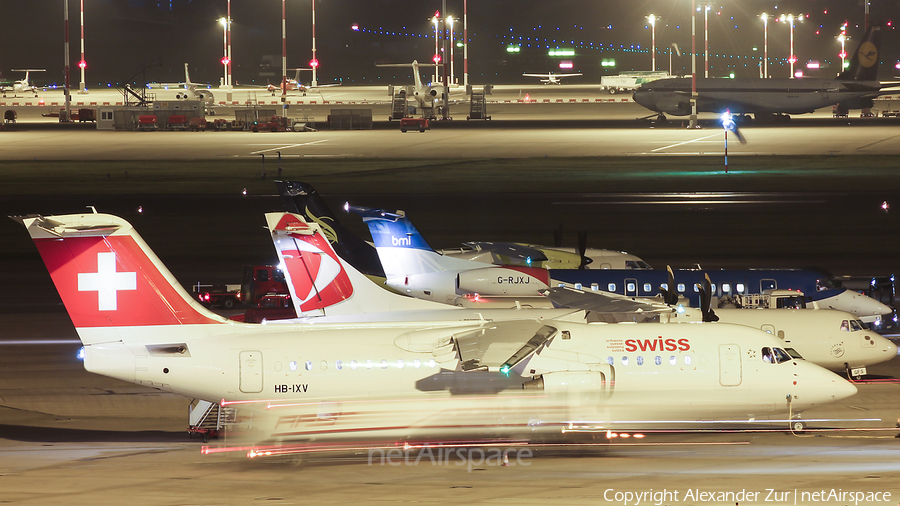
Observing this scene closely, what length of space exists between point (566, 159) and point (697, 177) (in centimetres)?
1388

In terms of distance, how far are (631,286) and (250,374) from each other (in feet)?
50.7

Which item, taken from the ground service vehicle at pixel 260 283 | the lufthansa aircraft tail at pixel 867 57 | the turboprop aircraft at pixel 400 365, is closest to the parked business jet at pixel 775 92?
the lufthansa aircraft tail at pixel 867 57

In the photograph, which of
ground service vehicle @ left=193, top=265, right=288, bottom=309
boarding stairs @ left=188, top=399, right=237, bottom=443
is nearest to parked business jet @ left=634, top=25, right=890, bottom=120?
ground service vehicle @ left=193, top=265, right=288, bottom=309

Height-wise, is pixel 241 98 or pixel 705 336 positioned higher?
pixel 241 98

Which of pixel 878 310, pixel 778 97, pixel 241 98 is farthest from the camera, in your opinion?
pixel 241 98

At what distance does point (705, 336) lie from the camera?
70.2 ft

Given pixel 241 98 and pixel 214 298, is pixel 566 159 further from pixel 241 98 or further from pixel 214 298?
pixel 241 98

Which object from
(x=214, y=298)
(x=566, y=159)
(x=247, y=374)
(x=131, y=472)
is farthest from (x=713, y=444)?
(x=566, y=159)

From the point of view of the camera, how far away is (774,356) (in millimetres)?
21516

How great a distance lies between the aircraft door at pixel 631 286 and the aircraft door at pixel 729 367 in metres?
10.1

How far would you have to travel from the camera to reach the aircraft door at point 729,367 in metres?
21.2

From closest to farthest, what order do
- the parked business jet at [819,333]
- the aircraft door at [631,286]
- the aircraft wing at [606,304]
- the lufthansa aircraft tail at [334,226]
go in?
1. the aircraft wing at [606,304]
2. the parked business jet at [819,333]
3. the aircraft door at [631,286]
4. the lufthansa aircraft tail at [334,226]

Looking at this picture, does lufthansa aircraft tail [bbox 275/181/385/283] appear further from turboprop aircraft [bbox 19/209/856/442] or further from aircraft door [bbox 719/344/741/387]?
aircraft door [bbox 719/344/741/387]

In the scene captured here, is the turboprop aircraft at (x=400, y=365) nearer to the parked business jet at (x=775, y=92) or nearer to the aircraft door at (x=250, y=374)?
the aircraft door at (x=250, y=374)
